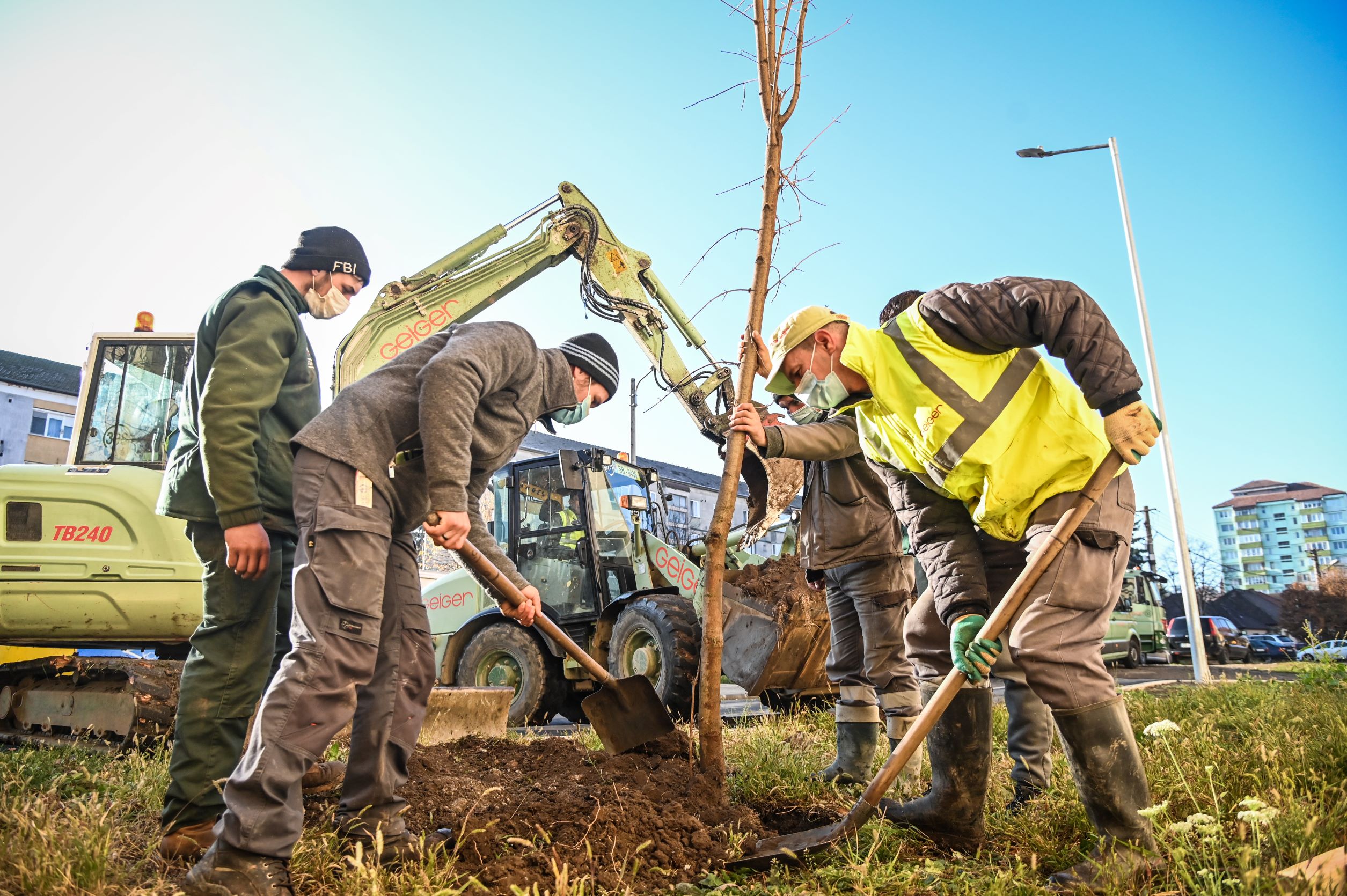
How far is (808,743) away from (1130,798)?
234 cm

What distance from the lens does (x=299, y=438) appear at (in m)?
2.40

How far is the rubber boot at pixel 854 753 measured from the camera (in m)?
3.51

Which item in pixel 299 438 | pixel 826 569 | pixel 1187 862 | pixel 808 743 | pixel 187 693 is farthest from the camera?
pixel 808 743

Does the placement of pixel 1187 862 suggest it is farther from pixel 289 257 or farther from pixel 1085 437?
pixel 289 257

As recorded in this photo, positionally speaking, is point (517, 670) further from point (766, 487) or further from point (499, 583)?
point (499, 583)

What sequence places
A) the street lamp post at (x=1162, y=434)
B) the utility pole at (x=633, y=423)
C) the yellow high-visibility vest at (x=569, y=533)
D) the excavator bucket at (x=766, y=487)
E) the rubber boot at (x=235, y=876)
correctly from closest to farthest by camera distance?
the rubber boot at (x=235, y=876) < the excavator bucket at (x=766, y=487) < the yellow high-visibility vest at (x=569, y=533) < the street lamp post at (x=1162, y=434) < the utility pole at (x=633, y=423)

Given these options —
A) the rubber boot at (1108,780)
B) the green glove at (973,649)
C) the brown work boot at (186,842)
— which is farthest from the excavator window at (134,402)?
the rubber boot at (1108,780)

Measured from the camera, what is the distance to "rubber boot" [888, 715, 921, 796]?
3.23 meters

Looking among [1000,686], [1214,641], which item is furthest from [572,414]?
[1214,641]

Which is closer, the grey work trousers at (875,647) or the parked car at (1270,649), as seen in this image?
the grey work trousers at (875,647)

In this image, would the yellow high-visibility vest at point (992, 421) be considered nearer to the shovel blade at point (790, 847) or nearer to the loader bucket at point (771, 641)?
the shovel blade at point (790, 847)

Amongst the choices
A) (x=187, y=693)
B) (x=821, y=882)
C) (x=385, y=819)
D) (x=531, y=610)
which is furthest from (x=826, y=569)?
(x=187, y=693)

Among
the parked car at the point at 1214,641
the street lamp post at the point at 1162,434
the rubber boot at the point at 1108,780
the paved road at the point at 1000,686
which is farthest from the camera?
the parked car at the point at 1214,641

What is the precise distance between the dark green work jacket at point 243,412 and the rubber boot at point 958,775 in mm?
2202
